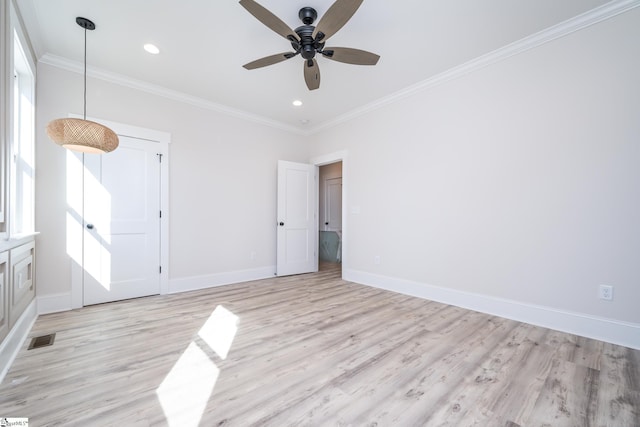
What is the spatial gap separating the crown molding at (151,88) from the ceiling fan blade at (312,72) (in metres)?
2.07

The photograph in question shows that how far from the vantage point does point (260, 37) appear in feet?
8.59

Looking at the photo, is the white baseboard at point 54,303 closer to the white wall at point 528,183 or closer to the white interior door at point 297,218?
the white interior door at point 297,218

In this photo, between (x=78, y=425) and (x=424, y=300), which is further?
(x=424, y=300)

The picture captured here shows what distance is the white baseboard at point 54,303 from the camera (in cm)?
288

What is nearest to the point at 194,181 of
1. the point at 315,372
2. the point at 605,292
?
the point at 315,372

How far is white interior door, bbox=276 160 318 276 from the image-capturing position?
4.80 meters

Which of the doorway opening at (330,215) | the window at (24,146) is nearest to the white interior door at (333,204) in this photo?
the doorway opening at (330,215)

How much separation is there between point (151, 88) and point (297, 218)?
2.90 metres

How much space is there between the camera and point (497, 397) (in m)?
1.57

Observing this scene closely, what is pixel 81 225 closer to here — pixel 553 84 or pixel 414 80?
pixel 414 80

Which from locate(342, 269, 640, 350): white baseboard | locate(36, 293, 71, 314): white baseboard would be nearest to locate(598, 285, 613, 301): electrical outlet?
locate(342, 269, 640, 350): white baseboard

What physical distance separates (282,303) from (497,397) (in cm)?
228

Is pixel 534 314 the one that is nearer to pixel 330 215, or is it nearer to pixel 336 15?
pixel 336 15

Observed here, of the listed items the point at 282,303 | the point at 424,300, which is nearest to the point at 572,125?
the point at 424,300
